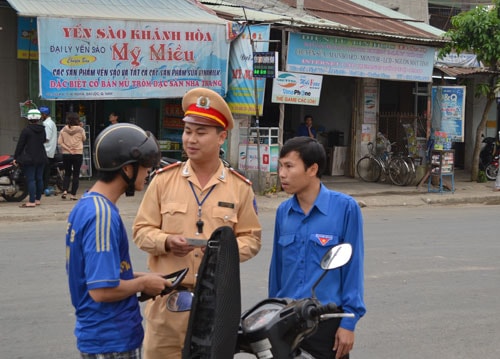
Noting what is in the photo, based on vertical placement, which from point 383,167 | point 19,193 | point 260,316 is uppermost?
point 260,316

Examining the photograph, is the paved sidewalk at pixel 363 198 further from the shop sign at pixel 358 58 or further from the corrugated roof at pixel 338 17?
the corrugated roof at pixel 338 17

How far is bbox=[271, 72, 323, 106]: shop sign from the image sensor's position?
16188 millimetres

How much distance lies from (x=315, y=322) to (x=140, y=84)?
500 inches

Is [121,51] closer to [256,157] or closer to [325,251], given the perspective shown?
[256,157]

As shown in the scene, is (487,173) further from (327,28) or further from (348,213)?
(348,213)

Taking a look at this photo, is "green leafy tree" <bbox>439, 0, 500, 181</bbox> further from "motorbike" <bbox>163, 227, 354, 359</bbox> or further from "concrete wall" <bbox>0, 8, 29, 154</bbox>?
"motorbike" <bbox>163, 227, 354, 359</bbox>

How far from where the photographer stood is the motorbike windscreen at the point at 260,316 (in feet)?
10.2

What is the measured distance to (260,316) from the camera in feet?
10.5

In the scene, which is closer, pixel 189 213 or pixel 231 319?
pixel 231 319

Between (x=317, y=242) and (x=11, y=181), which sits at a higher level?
(x=317, y=242)

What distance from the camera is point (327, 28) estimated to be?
1639cm

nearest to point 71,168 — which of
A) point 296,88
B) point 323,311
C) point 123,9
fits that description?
point 123,9

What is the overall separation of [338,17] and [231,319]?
697 inches

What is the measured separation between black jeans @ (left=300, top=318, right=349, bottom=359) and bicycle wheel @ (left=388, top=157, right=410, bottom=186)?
15259mm
